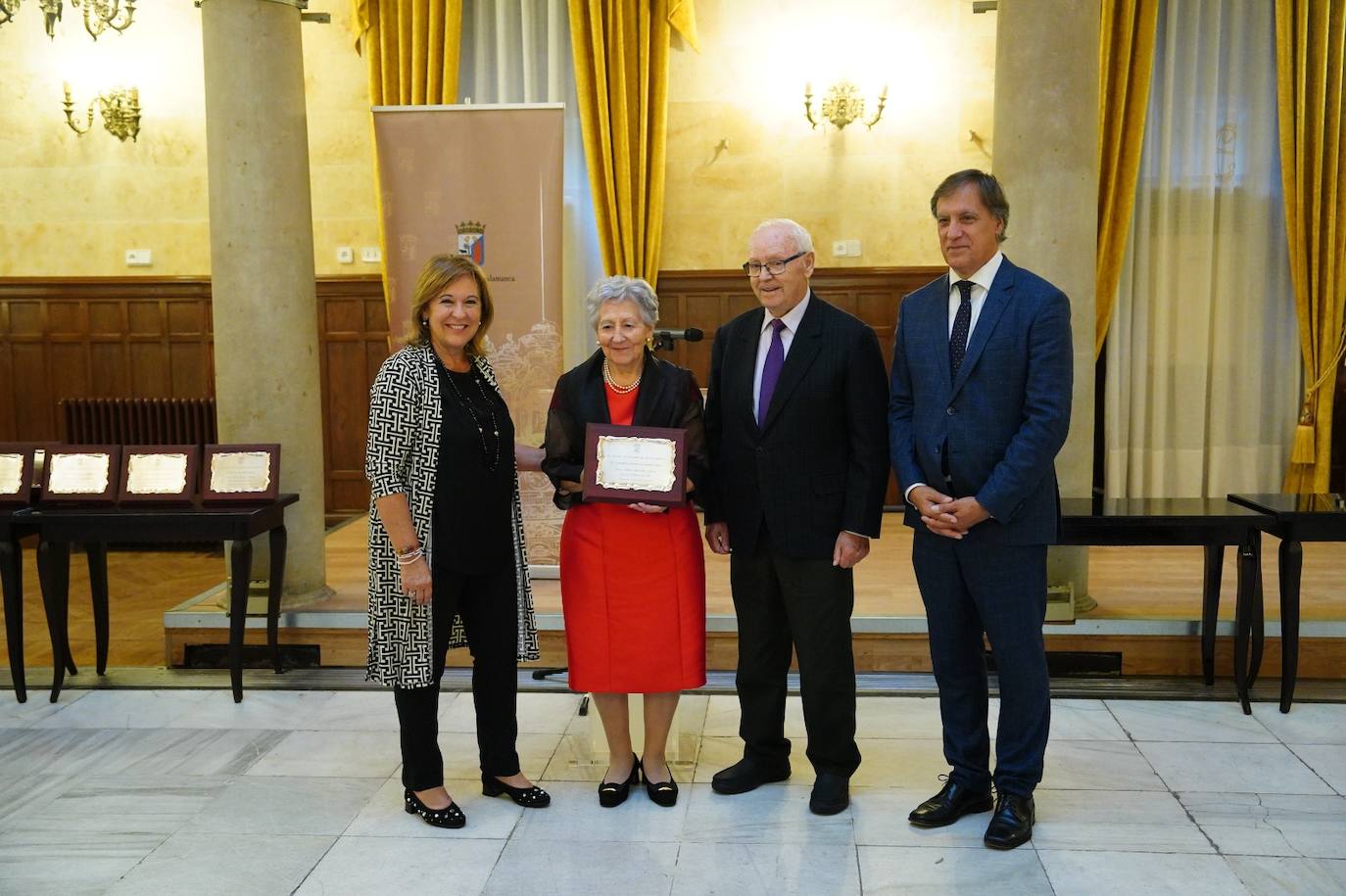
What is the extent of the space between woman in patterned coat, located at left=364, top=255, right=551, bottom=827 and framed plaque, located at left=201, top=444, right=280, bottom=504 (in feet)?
5.73

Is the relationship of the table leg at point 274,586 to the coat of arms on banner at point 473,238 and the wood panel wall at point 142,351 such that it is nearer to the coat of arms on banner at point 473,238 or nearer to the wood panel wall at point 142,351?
the coat of arms on banner at point 473,238

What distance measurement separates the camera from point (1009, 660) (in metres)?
3.30

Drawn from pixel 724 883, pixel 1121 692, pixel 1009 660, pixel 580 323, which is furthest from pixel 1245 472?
pixel 724 883

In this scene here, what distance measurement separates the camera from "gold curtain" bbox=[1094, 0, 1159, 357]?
287 inches

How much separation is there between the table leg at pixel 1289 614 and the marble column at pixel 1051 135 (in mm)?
1246

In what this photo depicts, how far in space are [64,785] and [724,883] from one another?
2.32 m

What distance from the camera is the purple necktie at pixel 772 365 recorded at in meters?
3.42

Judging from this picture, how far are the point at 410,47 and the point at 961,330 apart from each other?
5842 millimetres

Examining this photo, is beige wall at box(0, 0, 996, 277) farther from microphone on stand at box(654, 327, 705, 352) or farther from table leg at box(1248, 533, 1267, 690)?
table leg at box(1248, 533, 1267, 690)

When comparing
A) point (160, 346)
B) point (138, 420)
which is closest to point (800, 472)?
point (138, 420)

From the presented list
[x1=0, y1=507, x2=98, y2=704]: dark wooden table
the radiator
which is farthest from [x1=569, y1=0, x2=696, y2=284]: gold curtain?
[x1=0, y1=507, x2=98, y2=704]: dark wooden table

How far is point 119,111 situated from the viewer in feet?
27.0

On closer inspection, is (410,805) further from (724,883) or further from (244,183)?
(244,183)

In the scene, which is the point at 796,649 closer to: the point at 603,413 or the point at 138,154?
the point at 603,413
